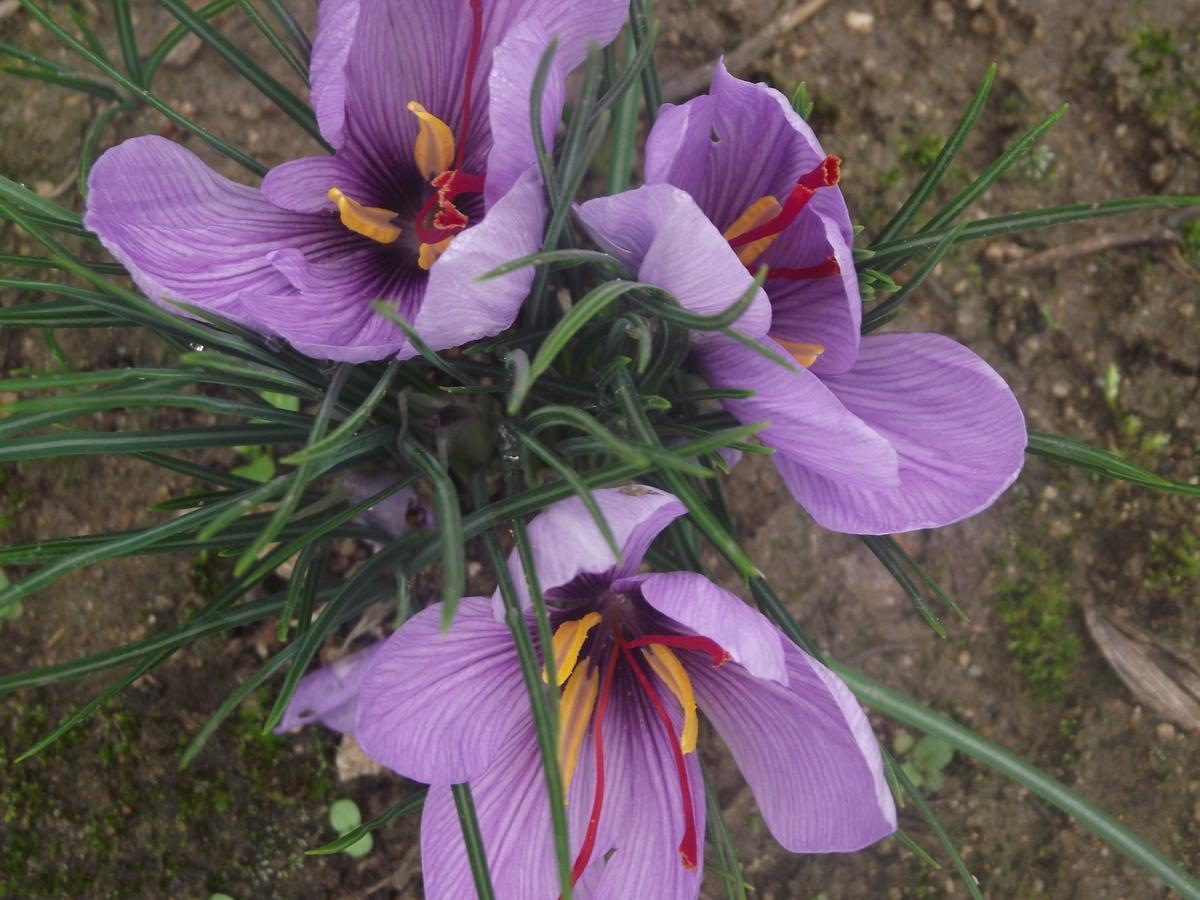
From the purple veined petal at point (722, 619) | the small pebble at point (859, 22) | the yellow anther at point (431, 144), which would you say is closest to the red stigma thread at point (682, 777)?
the purple veined petal at point (722, 619)

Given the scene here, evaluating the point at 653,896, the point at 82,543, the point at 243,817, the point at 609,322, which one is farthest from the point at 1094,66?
the point at 243,817

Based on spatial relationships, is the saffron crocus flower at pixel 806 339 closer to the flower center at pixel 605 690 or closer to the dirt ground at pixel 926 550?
the flower center at pixel 605 690

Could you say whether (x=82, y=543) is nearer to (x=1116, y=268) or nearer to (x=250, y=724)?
(x=250, y=724)

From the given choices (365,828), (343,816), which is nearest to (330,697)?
(343,816)

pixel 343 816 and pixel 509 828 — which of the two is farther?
pixel 343 816

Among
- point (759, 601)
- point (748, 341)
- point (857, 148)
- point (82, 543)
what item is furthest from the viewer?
point (857, 148)

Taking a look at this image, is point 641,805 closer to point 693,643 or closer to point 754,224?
point 693,643

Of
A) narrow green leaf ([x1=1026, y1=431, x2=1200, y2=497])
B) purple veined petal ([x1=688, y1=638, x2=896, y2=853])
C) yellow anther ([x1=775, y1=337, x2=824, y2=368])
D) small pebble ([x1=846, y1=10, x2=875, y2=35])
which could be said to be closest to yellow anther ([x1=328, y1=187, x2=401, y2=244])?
yellow anther ([x1=775, y1=337, x2=824, y2=368])
